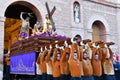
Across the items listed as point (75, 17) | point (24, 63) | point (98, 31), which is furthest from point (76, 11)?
point (24, 63)

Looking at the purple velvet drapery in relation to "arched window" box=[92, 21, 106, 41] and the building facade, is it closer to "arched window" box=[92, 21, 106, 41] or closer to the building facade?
→ the building facade

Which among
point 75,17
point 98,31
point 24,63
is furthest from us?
point 98,31

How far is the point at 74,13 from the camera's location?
16.6 m

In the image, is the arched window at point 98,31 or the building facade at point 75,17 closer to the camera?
the building facade at point 75,17

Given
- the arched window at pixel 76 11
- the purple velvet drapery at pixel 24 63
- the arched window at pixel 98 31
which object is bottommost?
the purple velvet drapery at pixel 24 63

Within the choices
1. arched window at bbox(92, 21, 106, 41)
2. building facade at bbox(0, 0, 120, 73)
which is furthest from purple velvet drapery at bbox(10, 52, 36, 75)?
arched window at bbox(92, 21, 106, 41)

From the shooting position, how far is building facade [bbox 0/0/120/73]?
14.9 m

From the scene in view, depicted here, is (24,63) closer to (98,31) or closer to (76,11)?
(76,11)

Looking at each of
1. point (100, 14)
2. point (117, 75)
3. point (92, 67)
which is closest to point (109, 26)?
point (100, 14)

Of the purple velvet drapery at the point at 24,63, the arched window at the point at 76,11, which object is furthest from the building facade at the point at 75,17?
the purple velvet drapery at the point at 24,63

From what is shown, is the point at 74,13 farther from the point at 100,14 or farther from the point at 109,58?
the point at 109,58

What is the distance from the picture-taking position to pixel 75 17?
16531 millimetres

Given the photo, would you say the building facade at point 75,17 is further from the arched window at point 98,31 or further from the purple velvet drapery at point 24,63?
the purple velvet drapery at point 24,63

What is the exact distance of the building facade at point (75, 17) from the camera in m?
14.9
